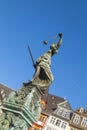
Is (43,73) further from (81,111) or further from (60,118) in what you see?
(81,111)

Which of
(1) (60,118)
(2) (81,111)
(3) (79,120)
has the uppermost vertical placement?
(2) (81,111)

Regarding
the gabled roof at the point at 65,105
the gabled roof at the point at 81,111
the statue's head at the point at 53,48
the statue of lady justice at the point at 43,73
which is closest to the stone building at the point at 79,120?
the gabled roof at the point at 81,111

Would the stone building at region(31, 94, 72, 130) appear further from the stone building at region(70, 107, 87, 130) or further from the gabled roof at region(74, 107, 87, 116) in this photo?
the gabled roof at region(74, 107, 87, 116)

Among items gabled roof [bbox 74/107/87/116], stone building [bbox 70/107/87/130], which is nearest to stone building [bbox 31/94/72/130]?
stone building [bbox 70/107/87/130]

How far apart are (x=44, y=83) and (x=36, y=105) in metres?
0.78

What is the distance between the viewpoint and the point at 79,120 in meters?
52.5

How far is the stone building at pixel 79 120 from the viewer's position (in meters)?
52.2

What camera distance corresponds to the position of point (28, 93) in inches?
293

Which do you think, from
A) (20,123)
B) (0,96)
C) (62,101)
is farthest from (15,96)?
(62,101)

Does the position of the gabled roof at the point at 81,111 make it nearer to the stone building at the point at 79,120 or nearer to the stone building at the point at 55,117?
the stone building at the point at 79,120

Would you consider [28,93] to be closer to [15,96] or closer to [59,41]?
[15,96]

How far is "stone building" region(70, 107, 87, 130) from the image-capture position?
171 ft

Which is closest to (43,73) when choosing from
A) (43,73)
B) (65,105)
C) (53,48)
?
(43,73)

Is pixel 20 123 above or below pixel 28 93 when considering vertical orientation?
below
